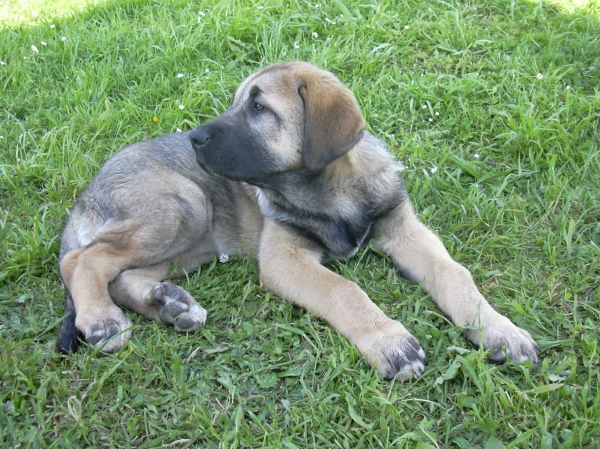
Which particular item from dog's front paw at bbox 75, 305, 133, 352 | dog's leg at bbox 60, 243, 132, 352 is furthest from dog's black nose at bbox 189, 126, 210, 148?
dog's front paw at bbox 75, 305, 133, 352

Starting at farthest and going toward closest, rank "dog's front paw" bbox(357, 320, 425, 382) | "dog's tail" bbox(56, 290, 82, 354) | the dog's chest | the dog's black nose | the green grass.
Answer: the dog's chest
the dog's black nose
"dog's tail" bbox(56, 290, 82, 354)
"dog's front paw" bbox(357, 320, 425, 382)
the green grass

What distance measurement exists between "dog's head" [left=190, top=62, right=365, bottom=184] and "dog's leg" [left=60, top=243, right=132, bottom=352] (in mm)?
762

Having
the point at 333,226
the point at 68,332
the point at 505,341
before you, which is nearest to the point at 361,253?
the point at 333,226

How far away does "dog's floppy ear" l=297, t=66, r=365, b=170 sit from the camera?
125 inches

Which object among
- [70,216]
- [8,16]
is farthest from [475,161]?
[8,16]

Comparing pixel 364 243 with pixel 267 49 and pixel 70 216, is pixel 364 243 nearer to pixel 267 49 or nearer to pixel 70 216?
pixel 70 216

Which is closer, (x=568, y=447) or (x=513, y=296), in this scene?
(x=568, y=447)

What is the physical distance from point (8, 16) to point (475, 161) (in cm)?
486

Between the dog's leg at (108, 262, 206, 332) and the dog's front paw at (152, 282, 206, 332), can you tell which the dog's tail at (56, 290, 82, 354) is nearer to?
the dog's leg at (108, 262, 206, 332)

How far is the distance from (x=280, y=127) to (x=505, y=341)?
162 cm

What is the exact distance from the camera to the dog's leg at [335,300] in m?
2.81

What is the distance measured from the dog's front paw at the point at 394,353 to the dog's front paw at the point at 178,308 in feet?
2.88

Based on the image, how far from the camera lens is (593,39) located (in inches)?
200

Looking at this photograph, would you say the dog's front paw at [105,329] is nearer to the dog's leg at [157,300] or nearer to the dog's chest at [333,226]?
the dog's leg at [157,300]
